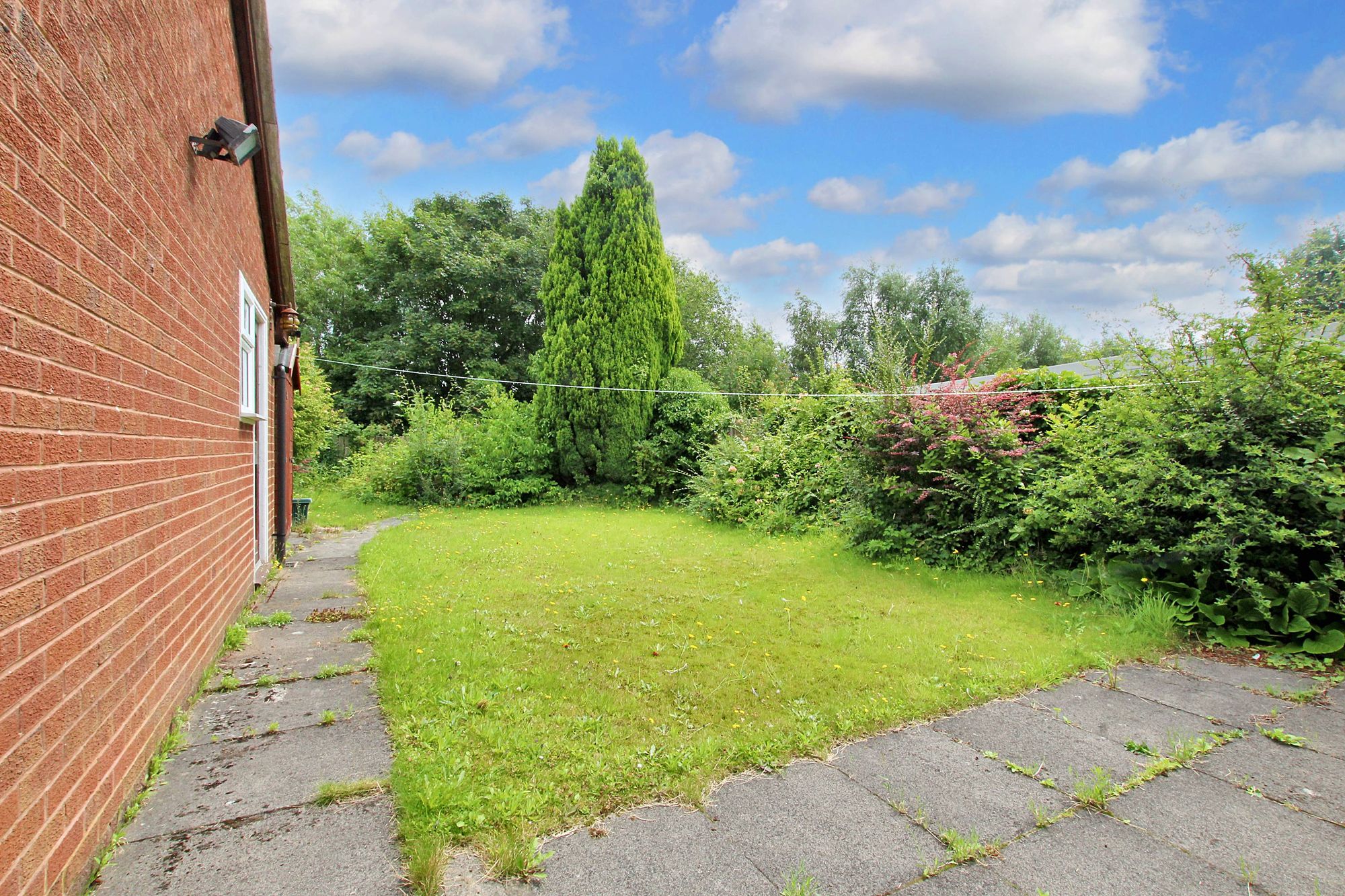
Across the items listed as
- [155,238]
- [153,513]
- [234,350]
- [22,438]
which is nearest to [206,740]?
[153,513]

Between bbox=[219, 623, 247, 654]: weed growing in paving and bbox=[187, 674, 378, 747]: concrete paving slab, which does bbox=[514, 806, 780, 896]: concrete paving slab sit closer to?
bbox=[187, 674, 378, 747]: concrete paving slab

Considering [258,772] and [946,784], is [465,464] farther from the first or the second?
[946,784]

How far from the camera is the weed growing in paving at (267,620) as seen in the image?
14.3ft

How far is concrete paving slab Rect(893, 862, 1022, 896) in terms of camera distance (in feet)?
5.96

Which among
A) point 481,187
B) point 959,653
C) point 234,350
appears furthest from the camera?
point 481,187

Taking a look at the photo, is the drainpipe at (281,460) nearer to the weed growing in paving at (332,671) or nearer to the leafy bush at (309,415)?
the weed growing in paving at (332,671)

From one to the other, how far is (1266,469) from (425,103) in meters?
10.4

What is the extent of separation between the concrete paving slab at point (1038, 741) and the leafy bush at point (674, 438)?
8.67 metres

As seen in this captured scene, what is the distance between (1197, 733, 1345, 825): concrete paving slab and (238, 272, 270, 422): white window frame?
19.8 feet

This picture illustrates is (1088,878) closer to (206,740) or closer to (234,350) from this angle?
(206,740)

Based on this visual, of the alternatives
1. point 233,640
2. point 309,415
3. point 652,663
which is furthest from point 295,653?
point 309,415

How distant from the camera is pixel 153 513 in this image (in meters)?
2.45

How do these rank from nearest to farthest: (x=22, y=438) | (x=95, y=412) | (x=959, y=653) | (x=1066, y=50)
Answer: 1. (x=22, y=438)
2. (x=95, y=412)
3. (x=959, y=653)
4. (x=1066, y=50)

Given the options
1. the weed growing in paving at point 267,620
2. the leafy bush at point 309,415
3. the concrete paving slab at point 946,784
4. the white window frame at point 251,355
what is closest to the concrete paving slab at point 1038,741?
the concrete paving slab at point 946,784
